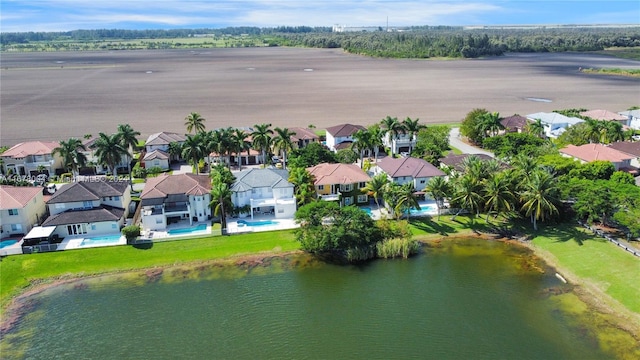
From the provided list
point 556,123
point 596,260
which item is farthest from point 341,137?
point 596,260

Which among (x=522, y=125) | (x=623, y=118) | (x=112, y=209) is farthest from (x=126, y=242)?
(x=623, y=118)

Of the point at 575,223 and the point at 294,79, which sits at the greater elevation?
the point at 294,79

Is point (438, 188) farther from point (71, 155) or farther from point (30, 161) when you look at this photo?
point (30, 161)

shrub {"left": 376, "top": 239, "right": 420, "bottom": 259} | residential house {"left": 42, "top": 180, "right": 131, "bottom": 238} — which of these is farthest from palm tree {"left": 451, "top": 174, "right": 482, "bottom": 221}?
residential house {"left": 42, "top": 180, "right": 131, "bottom": 238}

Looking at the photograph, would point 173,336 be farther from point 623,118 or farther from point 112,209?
point 623,118

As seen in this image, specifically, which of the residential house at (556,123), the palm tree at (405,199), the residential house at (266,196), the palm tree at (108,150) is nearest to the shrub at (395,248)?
the palm tree at (405,199)

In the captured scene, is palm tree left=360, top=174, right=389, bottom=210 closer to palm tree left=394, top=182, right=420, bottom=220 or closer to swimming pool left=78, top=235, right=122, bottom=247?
palm tree left=394, top=182, right=420, bottom=220
